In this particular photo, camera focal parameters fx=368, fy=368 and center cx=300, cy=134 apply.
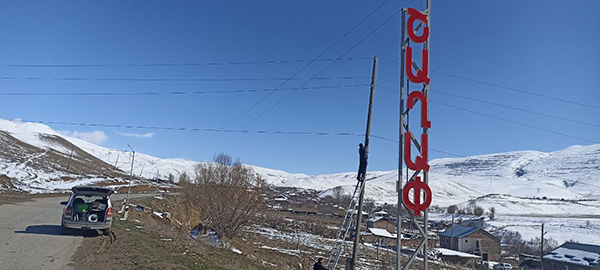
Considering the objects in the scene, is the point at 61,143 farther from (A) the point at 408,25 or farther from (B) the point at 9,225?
(A) the point at 408,25

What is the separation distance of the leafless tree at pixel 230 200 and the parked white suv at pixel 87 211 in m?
16.9

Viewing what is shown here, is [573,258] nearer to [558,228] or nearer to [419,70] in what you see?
[419,70]

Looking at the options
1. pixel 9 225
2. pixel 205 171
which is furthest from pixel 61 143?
pixel 9 225

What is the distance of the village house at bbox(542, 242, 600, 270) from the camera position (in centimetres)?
5116

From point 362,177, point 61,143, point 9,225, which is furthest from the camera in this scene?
point 61,143

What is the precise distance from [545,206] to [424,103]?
198 meters

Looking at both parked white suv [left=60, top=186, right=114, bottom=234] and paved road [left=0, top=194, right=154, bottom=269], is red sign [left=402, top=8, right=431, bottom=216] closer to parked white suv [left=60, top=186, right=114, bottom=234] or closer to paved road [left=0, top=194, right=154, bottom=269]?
paved road [left=0, top=194, right=154, bottom=269]

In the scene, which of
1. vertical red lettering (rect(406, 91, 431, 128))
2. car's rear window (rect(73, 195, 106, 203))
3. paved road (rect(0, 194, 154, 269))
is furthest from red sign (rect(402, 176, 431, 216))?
car's rear window (rect(73, 195, 106, 203))

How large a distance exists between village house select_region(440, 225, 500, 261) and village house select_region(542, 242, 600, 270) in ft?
42.7

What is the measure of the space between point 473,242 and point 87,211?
238ft

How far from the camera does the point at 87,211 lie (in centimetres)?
1641

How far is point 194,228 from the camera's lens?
37250 mm

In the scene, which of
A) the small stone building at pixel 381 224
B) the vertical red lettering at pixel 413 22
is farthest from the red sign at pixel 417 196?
the small stone building at pixel 381 224

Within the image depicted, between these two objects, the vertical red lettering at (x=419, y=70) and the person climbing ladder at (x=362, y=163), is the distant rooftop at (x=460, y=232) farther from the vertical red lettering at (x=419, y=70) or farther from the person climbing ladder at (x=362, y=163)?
the vertical red lettering at (x=419, y=70)
